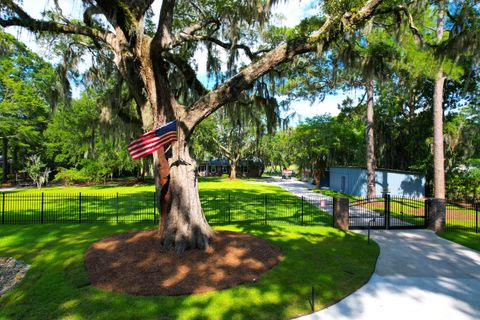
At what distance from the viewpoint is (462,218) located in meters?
13.7

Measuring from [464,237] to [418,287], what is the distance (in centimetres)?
589

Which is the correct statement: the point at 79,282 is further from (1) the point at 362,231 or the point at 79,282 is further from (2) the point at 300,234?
(1) the point at 362,231

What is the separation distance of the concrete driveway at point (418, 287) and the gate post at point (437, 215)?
211cm

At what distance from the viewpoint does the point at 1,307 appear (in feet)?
16.7

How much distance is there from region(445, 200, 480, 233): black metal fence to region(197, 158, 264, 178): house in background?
125 feet

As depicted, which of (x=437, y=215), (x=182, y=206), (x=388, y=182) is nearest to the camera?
(x=182, y=206)

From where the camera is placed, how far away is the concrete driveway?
497 centimetres

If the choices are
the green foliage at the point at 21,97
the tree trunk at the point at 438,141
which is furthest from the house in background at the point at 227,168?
the tree trunk at the point at 438,141

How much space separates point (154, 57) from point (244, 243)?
5.84 metres

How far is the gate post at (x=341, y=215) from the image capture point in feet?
36.3

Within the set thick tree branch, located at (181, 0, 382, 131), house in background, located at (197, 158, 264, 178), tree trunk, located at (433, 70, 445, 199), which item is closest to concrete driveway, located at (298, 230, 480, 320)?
thick tree branch, located at (181, 0, 382, 131)

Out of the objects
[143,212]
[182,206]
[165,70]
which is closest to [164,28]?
[165,70]

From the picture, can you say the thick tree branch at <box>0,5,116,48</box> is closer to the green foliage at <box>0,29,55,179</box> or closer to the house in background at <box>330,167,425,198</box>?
the green foliage at <box>0,29,55,179</box>

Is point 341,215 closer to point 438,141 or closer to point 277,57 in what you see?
point 438,141
